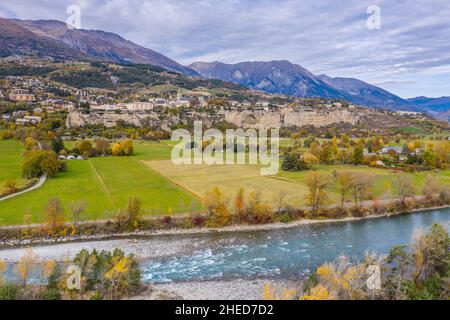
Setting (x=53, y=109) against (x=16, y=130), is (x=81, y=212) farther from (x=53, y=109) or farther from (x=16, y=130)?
(x=53, y=109)

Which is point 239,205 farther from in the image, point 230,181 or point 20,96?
point 20,96

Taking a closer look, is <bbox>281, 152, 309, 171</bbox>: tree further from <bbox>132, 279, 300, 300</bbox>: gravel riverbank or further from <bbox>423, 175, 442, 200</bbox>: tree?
<bbox>132, 279, 300, 300</bbox>: gravel riverbank

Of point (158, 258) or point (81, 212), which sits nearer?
point (158, 258)

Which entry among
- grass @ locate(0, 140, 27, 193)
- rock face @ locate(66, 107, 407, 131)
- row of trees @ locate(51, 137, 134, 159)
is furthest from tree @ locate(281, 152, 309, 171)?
rock face @ locate(66, 107, 407, 131)

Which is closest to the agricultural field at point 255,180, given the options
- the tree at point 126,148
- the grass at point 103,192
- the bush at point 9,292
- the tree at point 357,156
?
the tree at point 357,156

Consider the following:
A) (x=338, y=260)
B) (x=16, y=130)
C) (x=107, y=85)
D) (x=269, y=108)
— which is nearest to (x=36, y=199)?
(x=338, y=260)

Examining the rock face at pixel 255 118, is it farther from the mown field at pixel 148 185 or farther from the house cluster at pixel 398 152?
the house cluster at pixel 398 152

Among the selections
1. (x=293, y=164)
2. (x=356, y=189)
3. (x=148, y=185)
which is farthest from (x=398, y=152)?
(x=148, y=185)
